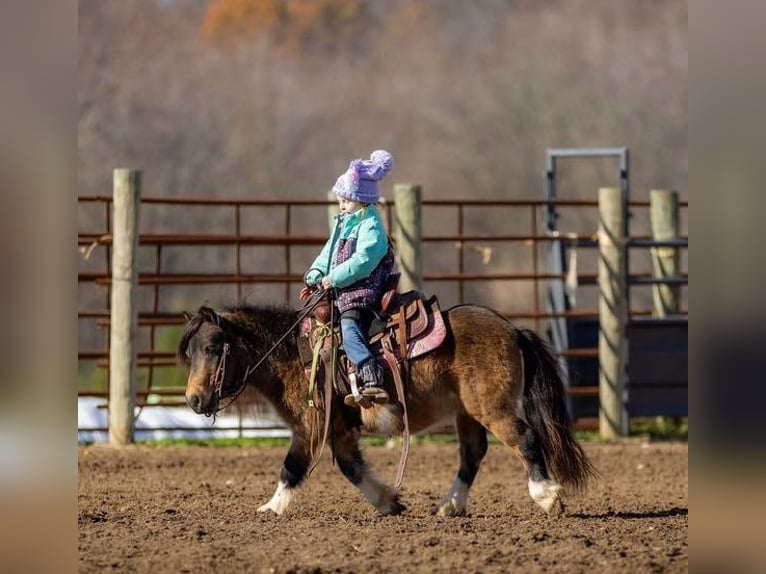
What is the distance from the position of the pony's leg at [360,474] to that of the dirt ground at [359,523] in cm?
11

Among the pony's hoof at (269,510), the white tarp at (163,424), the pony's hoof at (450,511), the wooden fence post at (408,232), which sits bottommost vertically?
the white tarp at (163,424)

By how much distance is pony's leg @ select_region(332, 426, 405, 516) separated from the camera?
7.23 meters

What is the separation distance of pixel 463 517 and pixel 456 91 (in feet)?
106

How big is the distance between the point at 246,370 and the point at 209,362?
21cm

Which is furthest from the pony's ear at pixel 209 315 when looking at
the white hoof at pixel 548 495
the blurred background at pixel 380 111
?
the blurred background at pixel 380 111

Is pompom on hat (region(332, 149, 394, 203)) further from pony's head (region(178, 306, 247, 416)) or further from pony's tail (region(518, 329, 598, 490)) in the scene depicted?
pony's tail (region(518, 329, 598, 490))

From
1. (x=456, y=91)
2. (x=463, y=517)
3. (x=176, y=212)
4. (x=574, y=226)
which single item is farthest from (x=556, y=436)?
(x=456, y=91)

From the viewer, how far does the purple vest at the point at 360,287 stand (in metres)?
7.19

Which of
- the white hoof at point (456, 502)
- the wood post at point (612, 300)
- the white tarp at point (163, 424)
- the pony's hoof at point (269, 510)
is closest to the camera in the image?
the pony's hoof at point (269, 510)

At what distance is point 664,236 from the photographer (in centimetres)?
1347

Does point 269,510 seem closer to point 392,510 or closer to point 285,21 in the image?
point 392,510

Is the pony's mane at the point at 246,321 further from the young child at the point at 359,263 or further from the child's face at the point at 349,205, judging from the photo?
the child's face at the point at 349,205
